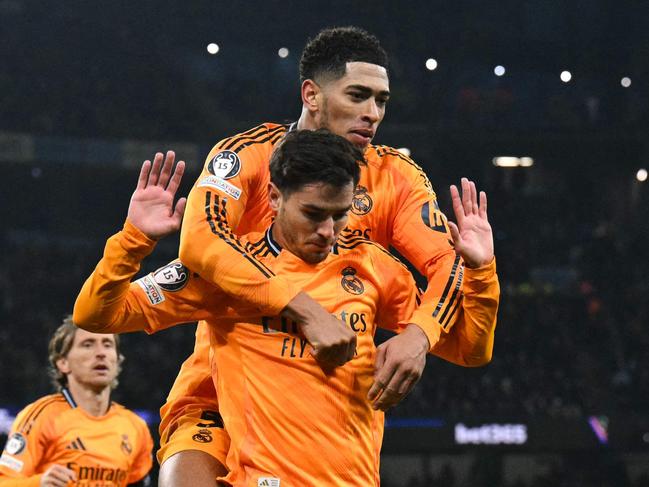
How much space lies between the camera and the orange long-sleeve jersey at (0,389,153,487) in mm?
5676

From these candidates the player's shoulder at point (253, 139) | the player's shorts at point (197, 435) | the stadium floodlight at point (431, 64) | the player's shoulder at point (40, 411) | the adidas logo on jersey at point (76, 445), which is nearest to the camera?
the player's shorts at point (197, 435)

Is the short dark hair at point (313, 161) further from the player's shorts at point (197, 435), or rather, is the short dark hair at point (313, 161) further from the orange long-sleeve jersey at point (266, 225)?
the player's shorts at point (197, 435)

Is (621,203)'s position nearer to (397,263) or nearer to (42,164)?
(42,164)

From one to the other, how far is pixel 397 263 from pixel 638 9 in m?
16.6

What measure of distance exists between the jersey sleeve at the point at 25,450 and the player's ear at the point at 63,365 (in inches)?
12.1

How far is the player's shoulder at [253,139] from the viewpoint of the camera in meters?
3.61

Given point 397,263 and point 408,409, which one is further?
point 408,409

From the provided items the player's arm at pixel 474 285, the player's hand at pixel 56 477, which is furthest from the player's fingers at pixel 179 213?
the player's hand at pixel 56 477

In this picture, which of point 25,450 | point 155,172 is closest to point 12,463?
point 25,450

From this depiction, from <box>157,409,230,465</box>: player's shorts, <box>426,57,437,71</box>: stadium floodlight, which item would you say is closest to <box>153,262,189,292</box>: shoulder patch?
<box>157,409,230,465</box>: player's shorts

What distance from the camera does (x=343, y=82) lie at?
3766 millimetres

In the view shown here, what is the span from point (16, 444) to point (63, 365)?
25.0 inches

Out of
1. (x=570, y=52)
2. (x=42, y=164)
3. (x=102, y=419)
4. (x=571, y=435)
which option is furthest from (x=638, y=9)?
(x=102, y=419)

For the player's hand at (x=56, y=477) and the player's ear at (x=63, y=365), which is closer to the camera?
the player's hand at (x=56, y=477)
